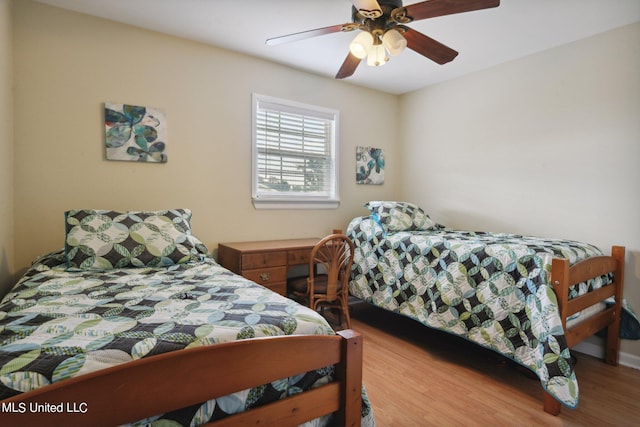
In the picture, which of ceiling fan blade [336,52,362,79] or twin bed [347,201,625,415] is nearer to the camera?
twin bed [347,201,625,415]

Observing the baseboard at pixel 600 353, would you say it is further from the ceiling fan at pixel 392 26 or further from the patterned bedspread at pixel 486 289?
the ceiling fan at pixel 392 26

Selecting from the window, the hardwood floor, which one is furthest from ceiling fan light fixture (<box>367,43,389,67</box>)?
the hardwood floor

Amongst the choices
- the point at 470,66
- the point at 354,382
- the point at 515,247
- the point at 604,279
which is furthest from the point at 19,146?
the point at 604,279

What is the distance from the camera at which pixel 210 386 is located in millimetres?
917

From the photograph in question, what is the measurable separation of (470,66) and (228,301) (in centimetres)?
313

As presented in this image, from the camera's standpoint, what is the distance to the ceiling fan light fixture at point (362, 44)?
1900 mm

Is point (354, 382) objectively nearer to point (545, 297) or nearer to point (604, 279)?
point (545, 297)

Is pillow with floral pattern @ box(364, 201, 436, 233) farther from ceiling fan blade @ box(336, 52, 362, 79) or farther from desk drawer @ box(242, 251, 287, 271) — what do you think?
ceiling fan blade @ box(336, 52, 362, 79)

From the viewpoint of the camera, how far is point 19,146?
85.8 inches

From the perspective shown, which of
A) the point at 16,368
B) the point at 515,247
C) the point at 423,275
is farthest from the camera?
the point at 423,275

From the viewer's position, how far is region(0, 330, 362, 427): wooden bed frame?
2.45ft

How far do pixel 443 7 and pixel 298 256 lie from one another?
6.35ft

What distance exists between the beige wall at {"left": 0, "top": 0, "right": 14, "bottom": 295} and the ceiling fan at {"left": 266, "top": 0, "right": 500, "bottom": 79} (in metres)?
1.53

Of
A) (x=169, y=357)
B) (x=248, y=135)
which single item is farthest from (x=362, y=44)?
(x=169, y=357)
